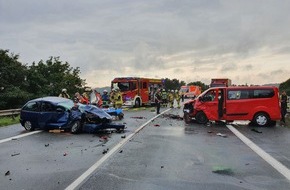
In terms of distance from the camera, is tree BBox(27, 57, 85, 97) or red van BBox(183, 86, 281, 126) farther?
tree BBox(27, 57, 85, 97)

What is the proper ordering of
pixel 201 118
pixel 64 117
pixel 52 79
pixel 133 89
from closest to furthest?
pixel 64 117
pixel 201 118
pixel 133 89
pixel 52 79

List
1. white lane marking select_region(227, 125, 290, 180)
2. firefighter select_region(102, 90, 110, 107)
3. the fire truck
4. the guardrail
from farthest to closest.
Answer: the fire truck, firefighter select_region(102, 90, 110, 107), the guardrail, white lane marking select_region(227, 125, 290, 180)

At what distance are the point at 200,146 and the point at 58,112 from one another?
7.06 meters

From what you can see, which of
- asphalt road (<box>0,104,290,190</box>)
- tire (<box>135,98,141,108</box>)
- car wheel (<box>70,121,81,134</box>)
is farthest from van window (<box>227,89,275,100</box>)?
tire (<box>135,98,141,108</box>)

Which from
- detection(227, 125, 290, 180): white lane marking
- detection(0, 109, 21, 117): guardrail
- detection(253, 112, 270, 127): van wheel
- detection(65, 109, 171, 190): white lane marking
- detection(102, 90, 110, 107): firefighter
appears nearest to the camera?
detection(65, 109, 171, 190): white lane marking

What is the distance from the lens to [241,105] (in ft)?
69.8

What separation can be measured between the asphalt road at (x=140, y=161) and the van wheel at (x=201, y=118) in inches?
209

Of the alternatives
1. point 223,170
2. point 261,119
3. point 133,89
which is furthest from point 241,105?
point 133,89

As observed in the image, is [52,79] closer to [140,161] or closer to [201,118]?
[201,118]

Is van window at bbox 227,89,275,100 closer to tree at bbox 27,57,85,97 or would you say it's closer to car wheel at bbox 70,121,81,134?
car wheel at bbox 70,121,81,134

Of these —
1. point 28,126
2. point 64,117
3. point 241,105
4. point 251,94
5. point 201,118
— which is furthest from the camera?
point 201,118

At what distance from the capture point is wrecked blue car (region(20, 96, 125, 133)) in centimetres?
1738

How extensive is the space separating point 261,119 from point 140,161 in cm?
1215

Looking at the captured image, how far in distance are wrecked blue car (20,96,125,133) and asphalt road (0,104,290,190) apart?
0.85 m
